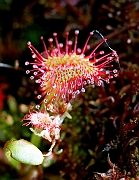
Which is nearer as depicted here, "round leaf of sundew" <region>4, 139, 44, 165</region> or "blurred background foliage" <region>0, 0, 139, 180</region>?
"round leaf of sundew" <region>4, 139, 44, 165</region>

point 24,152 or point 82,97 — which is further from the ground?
point 82,97

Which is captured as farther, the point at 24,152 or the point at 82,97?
the point at 82,97

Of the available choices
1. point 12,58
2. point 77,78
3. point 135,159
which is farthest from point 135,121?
point 12,58

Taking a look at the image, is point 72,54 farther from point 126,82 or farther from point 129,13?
point 129,13

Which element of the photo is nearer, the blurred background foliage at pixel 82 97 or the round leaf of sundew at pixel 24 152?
the round leaf of sundew at pixel 24 152
